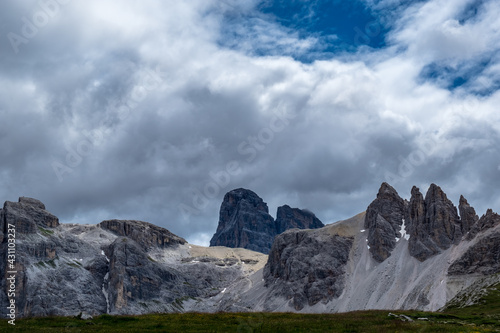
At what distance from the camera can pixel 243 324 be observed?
4947cm

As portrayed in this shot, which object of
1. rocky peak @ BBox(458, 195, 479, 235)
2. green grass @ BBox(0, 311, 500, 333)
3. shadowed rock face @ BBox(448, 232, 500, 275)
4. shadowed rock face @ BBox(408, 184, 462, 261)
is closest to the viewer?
green grass @ BBox(0, 311, 500, 333)

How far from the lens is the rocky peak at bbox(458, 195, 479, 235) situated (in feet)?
611

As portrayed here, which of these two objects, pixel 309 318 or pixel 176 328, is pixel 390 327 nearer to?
pixel 309 318

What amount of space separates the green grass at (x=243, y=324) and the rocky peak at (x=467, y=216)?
458 ft

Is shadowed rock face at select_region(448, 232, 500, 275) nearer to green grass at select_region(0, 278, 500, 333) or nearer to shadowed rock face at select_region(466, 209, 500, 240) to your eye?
shadowed rock face at select_region(466, 209, 500, 240)

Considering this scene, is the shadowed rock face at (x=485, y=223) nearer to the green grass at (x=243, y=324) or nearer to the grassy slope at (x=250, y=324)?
the grassy slope at (x=250, y=324)

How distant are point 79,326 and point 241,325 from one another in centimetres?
1604

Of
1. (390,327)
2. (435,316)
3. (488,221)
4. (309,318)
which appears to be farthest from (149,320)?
(488,221)

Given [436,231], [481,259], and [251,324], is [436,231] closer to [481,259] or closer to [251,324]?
[481,259]

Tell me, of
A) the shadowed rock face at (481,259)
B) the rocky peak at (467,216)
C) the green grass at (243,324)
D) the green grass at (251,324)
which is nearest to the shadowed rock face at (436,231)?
the rocky peak at (467,216)

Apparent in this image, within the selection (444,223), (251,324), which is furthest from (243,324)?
(444,223)

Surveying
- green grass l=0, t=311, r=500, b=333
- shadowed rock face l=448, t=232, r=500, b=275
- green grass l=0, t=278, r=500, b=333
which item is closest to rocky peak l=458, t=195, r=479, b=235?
shadowed rock face l=448, t=232, r=500, b=275

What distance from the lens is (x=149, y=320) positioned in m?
53.9

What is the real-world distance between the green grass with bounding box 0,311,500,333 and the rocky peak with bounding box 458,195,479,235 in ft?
458
